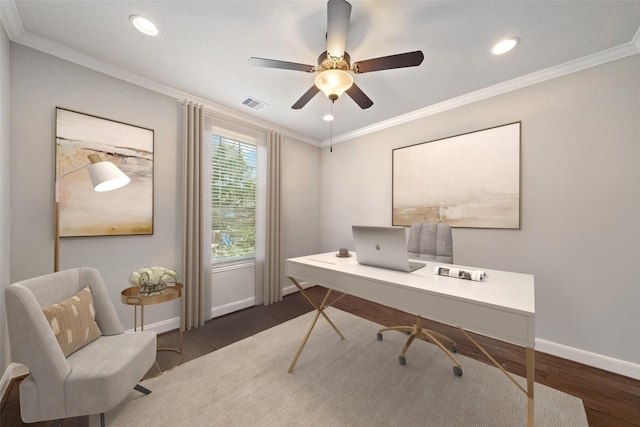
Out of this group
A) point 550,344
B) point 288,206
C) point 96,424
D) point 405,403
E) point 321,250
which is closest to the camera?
point 96,424

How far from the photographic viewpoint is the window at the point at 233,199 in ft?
9.85

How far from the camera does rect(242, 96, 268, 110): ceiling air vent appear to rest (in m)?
2.74

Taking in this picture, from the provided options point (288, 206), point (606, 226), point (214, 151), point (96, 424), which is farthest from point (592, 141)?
point (96, 424)

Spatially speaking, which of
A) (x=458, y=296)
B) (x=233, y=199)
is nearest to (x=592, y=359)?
(x=458, y=296)

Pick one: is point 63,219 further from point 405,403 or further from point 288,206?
point 405,403

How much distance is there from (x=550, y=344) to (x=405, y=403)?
1.66 meters

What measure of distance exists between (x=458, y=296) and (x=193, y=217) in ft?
8.65

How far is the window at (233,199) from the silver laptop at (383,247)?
2084mm

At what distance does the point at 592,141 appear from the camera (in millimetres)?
1983

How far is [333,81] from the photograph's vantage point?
5.38ft

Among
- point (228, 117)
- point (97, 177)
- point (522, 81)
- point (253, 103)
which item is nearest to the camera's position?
point (97, 177)

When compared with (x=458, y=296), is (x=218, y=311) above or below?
below

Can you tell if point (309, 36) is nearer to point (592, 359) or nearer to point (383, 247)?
point (383, 247)

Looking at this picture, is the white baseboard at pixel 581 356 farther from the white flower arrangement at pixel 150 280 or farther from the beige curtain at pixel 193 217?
the white flower arrangement at pixel 150 280
